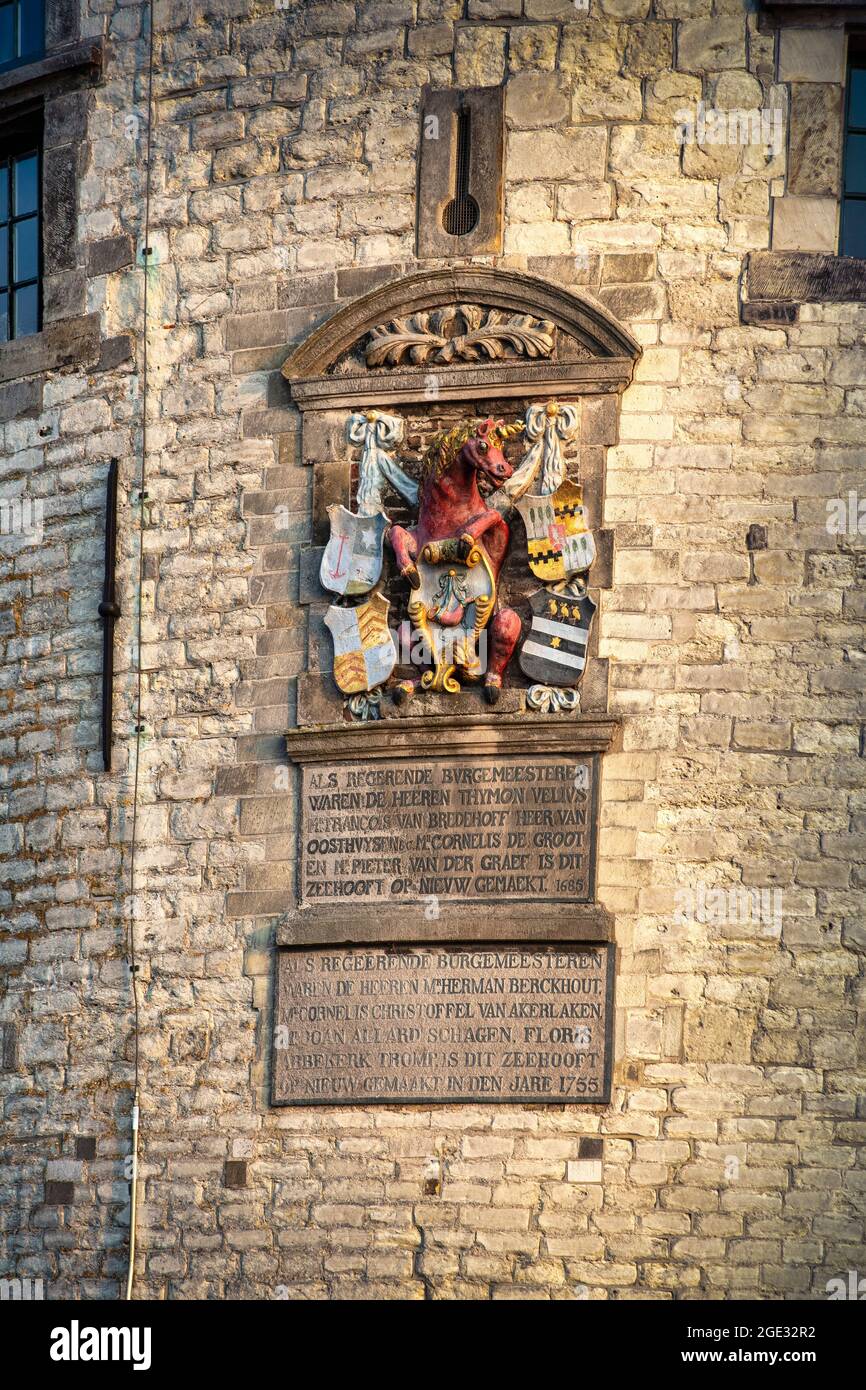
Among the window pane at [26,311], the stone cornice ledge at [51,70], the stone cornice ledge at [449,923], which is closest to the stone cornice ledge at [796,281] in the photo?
the stone cornice ledge at [449,923]

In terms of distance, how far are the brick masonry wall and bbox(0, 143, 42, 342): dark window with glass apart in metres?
0.69

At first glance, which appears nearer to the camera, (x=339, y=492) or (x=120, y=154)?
(x=339, y=492)

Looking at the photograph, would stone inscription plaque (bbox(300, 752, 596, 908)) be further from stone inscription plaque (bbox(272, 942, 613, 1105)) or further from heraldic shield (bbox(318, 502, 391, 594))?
heraldic shield (bbox(318, 502, 391, 594))

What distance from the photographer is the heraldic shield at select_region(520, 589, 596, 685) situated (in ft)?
51.1

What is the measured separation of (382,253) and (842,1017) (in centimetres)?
494

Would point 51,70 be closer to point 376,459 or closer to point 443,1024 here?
point 376,459

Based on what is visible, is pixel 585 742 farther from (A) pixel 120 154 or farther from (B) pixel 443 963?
(A) pixel 120 154

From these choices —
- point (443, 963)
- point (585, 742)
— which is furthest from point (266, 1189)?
point (585, 742)

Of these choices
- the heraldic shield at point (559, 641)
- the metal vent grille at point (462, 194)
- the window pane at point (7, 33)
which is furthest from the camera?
the window pane at point (7, 33)

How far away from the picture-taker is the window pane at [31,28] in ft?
58.6

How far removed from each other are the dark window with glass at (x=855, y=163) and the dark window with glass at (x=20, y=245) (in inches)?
194

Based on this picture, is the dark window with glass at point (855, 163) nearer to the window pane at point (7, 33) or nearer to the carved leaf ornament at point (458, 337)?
the carved leaf ornament at point (458, 337)

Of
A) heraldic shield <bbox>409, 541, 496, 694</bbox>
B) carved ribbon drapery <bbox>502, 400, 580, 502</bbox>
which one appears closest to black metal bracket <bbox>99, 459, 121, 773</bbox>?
heraldic shield <bbox>409, 541, 496, 694</bbox>

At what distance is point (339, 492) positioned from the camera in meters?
16.1
